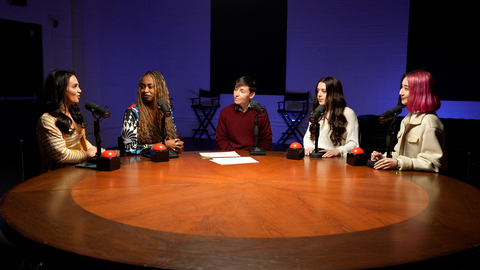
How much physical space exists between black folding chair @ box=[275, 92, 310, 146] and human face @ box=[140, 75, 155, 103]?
4733mm

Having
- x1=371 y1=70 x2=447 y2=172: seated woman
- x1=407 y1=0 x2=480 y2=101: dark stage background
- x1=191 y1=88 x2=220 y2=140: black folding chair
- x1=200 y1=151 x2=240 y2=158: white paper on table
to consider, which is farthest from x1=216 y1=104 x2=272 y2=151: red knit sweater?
x1=407 y1=0 x2=480 y2=101: dark stage background

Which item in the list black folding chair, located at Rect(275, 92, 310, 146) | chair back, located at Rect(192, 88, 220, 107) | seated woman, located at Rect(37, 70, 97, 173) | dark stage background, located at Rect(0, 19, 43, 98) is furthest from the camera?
chair back, located at Rect(192, 88, 220, 107)

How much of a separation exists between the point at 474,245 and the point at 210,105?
24.0 feet

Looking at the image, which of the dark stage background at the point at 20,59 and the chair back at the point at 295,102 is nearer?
the dark stage background at the point at 20,59

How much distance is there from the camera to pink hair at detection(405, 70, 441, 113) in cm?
213

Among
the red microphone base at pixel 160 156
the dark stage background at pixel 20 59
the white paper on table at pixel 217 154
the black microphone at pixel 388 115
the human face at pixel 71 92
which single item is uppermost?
the dark stage background at pixel 20 59

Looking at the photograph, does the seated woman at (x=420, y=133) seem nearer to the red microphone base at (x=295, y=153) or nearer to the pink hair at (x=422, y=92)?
the pink hair at (x=422, y=92)

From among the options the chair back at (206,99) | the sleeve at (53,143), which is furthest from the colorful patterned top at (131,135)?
the chair back at (206,99)

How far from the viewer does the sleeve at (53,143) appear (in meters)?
2.08

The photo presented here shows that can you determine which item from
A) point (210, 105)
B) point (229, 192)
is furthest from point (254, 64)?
point (229, 192)

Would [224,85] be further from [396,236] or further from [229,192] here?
[396,236]

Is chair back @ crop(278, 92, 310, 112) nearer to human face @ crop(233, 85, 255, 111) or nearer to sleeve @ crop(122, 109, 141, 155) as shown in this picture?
human face @ crop(233, 85, 255, 111)

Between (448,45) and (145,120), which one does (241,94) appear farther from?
(448,45)

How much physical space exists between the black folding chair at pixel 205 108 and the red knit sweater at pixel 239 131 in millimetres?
4459
